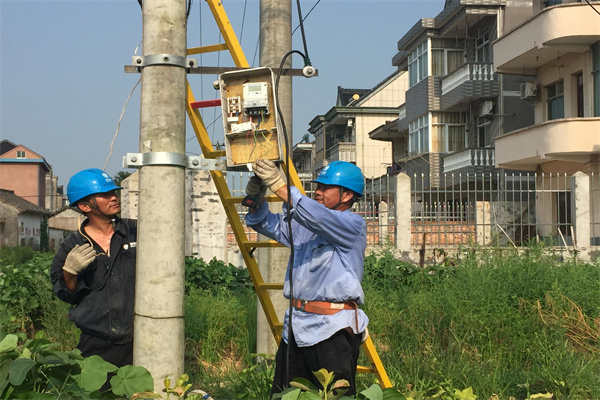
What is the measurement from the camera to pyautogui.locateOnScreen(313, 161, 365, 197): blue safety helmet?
166 inches

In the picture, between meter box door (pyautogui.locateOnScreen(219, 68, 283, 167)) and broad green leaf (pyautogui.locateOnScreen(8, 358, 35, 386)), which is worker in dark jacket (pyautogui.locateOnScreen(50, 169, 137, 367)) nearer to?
meter box door (pyautogui.locateOnScreen(219, 68, 283, 167))

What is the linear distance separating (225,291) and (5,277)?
262 centimetres

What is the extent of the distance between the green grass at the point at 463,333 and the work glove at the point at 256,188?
150 cm

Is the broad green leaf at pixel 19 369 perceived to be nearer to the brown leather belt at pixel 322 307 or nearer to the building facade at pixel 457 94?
the brown leather belt at pixel 322 307

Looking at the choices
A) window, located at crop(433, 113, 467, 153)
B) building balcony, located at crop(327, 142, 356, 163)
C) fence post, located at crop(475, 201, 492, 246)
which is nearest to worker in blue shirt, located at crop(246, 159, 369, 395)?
fence post, located at crop(475, 201, 492, 246)

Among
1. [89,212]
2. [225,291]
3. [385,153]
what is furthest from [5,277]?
[385,153]

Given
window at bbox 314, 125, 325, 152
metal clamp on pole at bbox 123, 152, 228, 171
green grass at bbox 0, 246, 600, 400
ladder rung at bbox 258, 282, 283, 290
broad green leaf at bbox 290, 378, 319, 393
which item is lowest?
green grass at bbox 0, 246, 600, 400

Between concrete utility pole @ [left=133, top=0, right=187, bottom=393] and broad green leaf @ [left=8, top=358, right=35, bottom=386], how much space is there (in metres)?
0.60

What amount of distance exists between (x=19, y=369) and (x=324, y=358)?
1710 mm

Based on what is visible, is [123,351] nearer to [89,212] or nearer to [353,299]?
[89,212]

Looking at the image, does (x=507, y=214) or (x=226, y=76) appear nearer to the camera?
(x=226, y=76)

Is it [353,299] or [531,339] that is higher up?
[353,299]

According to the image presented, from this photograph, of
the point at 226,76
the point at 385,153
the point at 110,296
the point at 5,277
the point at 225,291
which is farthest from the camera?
the point at 385,153

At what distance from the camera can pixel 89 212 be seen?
4.53 metres
